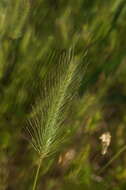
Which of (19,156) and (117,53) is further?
(117,53)

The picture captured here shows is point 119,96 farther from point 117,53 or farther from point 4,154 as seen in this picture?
point 4,154

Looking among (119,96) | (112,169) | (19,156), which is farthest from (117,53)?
(19,156)

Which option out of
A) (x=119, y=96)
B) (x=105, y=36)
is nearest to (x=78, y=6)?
(x=105, y=36)

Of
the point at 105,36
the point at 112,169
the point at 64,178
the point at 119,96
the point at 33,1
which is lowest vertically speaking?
the point at 112,169

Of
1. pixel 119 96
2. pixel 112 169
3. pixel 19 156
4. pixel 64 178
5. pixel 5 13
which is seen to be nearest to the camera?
pixel 5 13

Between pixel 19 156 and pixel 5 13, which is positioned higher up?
pixel 5 13

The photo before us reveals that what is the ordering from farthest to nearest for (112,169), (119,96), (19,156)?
(119,96)
(112,169)
(19,156)
